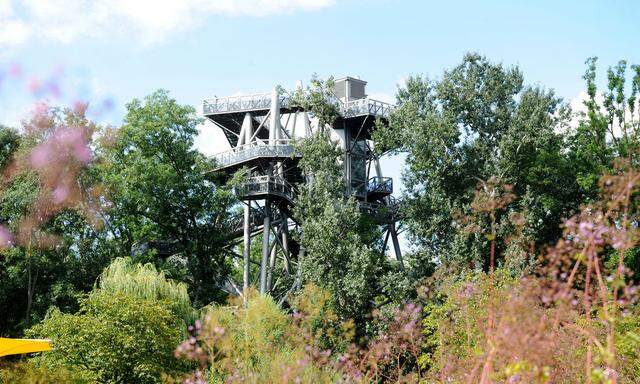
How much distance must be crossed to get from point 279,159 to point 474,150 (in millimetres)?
9504

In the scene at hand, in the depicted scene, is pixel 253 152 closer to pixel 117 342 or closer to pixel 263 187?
pixel 263 187

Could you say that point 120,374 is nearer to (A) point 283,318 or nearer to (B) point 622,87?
(A) point 283,318

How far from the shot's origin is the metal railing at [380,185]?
40500 mm

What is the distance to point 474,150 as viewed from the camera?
33594 millimetres

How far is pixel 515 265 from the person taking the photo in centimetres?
2906

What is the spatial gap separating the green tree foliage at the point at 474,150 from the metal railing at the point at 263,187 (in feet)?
17.2

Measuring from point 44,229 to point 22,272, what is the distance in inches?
81.9

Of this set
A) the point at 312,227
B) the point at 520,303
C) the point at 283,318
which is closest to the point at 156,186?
the point at 312,227

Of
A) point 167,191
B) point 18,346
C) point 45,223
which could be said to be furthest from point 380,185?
point 18,346

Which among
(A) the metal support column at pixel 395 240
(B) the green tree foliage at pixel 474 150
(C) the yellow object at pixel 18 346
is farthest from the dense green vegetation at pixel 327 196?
(C) the yellow object at pixel 18 346

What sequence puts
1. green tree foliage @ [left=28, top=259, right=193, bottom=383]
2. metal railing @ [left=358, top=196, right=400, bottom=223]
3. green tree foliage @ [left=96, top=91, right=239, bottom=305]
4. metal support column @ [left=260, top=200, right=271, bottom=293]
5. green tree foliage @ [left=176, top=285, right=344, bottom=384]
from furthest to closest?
metal railing @ [left=358, top=196, right=400, bottom=223], metal support column @ [left=260, top=200, right=271, bottom=293], green tree foliage @ [left=96, top=91, right=239, bottom=305], green tree foliage @ [left=28, top=259, right=193, bottom=383], green tree foliage @ [left=176, top=285, right=344, bottom=384]

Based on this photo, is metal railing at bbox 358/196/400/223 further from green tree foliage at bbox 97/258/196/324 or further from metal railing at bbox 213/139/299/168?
green tree foliage at bbox 97/258/196/324

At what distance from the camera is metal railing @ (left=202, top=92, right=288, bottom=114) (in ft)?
130

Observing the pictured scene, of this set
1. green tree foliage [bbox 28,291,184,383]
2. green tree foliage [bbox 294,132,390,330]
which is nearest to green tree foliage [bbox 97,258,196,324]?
green tree foliage [bbox 28,291,184,383]
